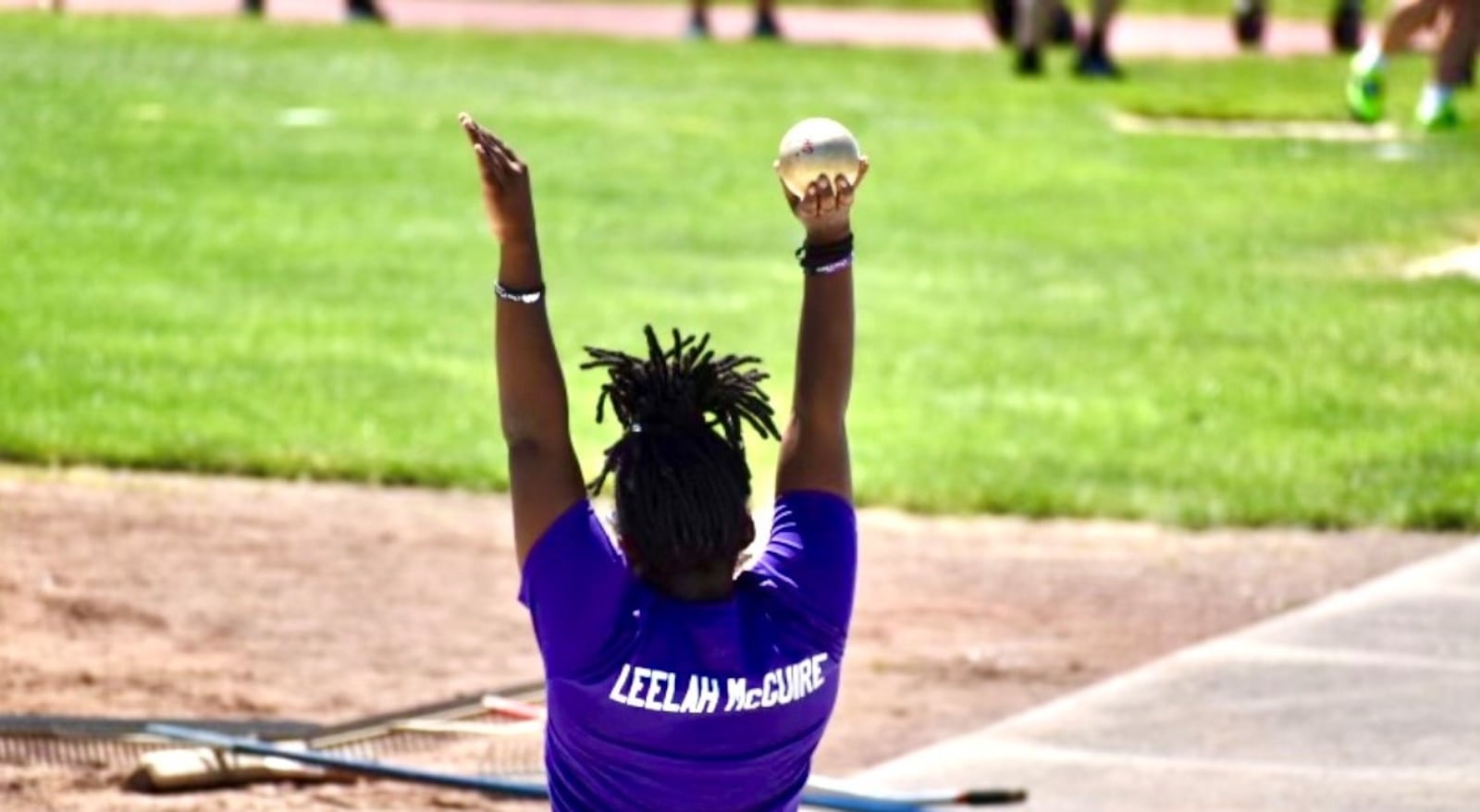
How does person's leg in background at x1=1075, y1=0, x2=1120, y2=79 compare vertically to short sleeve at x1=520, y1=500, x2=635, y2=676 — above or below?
below

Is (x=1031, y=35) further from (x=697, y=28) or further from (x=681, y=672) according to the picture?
(x=681, y=672)

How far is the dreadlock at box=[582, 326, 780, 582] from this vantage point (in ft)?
14.2

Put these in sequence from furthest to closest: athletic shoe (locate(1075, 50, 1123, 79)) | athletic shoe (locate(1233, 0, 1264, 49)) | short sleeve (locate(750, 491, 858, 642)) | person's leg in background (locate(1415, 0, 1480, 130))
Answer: athletic shoe (locate(1233, 0, 1264, 49)), athletic shoe (locate(1075, 50, 1123, 79)), person's leg in background (locate(1415, 0, 1480, 130)), short sleeve (locate(750, 491, 858, 642))

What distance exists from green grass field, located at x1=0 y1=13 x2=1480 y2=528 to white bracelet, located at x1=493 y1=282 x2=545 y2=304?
7550 mm

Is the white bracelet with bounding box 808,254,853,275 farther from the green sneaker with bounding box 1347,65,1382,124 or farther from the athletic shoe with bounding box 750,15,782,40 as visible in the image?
the athletic shoe with bounding box 750,15,782,40

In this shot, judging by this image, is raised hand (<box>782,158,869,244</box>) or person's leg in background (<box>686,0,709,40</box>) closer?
raised hand (<box>782,158,869,244</box>)

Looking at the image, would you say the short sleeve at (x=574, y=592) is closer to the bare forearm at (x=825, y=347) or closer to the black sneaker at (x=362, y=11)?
the bare forearm at (x=825, y=347)

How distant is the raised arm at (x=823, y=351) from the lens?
4.64 meters

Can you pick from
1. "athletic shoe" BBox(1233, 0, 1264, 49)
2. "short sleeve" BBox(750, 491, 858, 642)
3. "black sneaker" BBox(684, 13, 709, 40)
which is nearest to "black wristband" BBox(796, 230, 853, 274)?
"short sleeve" BBox(750, 491, 858, 642)

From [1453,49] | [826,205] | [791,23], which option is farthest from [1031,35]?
[826,205]

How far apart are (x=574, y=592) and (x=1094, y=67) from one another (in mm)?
25270

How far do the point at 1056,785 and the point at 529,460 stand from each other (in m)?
3.67

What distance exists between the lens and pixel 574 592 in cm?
430

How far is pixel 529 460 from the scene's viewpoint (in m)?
4.48
